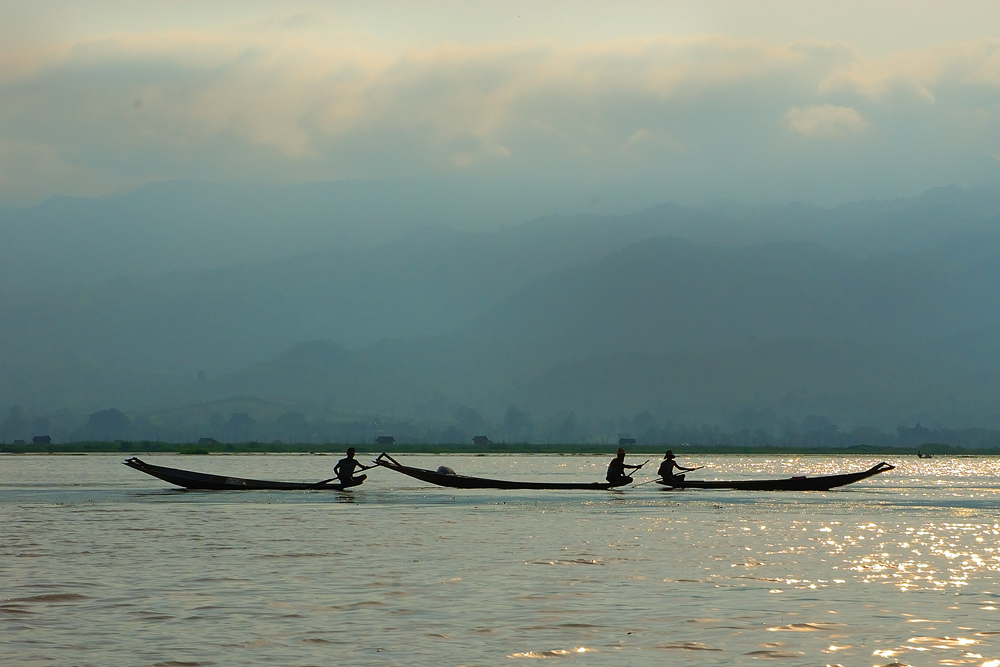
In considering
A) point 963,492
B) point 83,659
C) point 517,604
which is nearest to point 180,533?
point 517,604

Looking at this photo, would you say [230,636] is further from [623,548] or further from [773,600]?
[623,548]

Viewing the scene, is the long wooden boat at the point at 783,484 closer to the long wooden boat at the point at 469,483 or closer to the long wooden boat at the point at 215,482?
the long wooden boat at the point at 469,483

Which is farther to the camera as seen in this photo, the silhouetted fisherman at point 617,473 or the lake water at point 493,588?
the silhouetted fisherman at point 617,473

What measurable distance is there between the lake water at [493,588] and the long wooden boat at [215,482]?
13.1 meters

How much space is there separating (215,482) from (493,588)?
42.9m

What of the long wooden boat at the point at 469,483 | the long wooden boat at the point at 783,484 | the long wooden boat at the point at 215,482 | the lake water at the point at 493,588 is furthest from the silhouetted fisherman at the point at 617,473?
the lake water at the point at 493,588

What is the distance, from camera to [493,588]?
27109 mm

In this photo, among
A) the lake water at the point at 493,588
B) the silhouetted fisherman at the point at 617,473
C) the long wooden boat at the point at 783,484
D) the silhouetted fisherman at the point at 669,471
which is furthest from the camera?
the silhouetted fisherman at the point at 669,471

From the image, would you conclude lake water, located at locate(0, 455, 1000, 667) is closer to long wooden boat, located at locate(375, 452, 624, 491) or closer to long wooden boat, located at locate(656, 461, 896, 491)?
long wooden boat, located at locate(375, 452, 624, 491)

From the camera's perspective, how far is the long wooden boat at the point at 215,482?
213ft

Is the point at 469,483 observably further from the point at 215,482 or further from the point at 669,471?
the point at 215,482

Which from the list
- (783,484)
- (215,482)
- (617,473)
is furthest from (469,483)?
(783,484)

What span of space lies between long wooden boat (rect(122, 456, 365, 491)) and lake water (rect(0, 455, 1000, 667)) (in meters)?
13.1

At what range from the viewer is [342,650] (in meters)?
19.8
